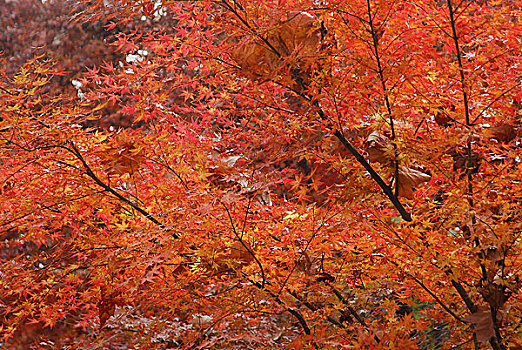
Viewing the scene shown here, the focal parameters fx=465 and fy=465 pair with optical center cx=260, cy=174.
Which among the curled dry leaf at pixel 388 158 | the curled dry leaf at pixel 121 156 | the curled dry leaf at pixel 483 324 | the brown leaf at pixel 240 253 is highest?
the curled dry leaf at pixel 388 158

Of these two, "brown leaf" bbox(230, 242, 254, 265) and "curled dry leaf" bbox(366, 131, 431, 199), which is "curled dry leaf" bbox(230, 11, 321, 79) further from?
"brown leaf" bbox(230, 242, 254, 265)

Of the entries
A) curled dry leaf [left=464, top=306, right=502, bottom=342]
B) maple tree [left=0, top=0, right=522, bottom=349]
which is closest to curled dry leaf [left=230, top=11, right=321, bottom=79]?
maple tree [left=0, top=0, right=522, bottom=349]

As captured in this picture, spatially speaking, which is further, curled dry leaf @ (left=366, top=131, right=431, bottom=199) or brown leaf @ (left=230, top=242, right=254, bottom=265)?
brown leaf @ (left=230, top=242, right=254, bottom=265)

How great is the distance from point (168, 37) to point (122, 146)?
0.55 meters

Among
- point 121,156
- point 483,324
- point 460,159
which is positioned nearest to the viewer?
point 483,324

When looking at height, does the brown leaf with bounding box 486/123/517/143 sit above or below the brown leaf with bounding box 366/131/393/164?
above

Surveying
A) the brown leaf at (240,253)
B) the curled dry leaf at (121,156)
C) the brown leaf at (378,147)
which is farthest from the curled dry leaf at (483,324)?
the curled dry leaf at (121,156)

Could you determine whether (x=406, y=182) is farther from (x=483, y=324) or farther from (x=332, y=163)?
(x=483, y=324)

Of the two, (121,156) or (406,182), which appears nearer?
(406,182)

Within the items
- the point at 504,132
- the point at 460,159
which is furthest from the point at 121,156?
the point at 504,132

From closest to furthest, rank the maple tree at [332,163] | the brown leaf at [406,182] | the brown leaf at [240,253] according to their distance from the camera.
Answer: the maple tree at [332,163] < the brown leaf at [406,182] < the brown leaf at [240,253]

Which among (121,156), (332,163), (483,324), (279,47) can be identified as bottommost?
(483,324)

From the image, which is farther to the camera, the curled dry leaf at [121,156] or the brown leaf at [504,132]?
the curled dry leaf at [121,156]

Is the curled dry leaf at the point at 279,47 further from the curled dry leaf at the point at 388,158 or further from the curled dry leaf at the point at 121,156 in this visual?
the curled dry leaf at the point at 121,156
